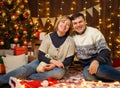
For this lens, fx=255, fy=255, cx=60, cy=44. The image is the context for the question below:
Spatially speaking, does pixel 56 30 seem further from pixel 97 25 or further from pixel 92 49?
pixel 97 25

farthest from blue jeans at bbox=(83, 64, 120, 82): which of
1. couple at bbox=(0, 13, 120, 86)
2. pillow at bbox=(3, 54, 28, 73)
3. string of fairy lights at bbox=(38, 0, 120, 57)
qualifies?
string of fairy lights at bbox=(38, 0, 120, 57)

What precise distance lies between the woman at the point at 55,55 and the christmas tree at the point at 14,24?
1.15 m

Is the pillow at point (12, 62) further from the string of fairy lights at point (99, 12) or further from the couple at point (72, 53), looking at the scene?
the string of fairy lights at point (99, 12)

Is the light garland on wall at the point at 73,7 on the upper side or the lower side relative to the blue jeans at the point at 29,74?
upper

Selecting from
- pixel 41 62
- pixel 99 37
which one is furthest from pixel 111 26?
pixel 41 62

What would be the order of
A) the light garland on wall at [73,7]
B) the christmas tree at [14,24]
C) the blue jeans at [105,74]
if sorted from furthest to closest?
the light garland on wall at [73,7], the christmas tree at [14,24], the blue jeans at [105,74]

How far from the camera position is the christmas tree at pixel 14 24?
13.6 feet

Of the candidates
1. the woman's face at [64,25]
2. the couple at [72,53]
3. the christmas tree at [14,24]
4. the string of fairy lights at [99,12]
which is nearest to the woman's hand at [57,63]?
the couple at [72,53]

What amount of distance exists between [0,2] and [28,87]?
84.6 inches

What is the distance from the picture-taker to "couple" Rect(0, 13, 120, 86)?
2.88 m

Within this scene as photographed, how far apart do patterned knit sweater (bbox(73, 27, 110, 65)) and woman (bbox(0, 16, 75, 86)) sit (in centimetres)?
10

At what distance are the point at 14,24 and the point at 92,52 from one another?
170 centimetres

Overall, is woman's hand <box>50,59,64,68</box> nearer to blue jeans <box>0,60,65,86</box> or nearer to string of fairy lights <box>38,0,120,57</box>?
blue jeans <box>0,60,65,86</box>

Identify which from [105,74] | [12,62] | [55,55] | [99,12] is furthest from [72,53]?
[99,12]
